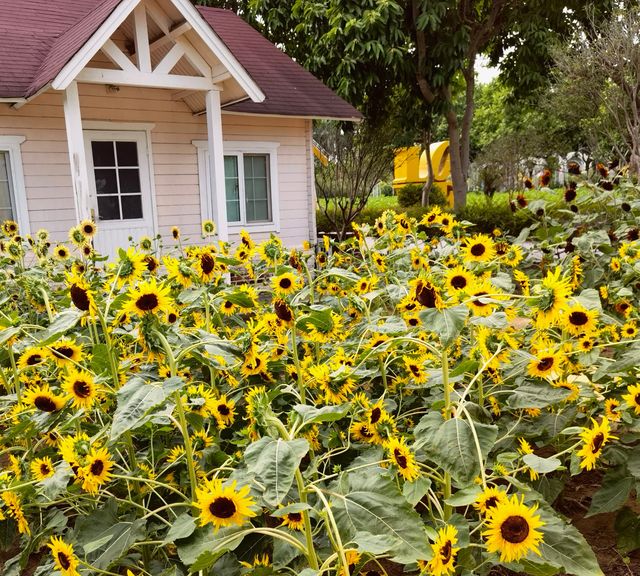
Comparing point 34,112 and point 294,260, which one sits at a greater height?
point 34,112

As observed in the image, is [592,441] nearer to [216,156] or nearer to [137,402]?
[137,402]

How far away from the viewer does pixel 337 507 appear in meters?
1.20

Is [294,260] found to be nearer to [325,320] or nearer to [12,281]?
[325,320]

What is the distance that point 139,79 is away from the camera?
6.68 meters

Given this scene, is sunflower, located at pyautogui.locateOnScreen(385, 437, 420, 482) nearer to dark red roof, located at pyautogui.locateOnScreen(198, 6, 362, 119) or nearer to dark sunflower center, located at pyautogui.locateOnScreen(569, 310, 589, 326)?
dark sunflower center, located at pyautogui.locateOnScreen(569, 310, 589, 326)

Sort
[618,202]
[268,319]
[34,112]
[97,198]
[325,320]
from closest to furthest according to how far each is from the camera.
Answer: [325,320] → [268,319] → [618,202] → [34,112] → [97,198]

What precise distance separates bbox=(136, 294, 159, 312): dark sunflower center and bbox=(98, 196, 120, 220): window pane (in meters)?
7.03

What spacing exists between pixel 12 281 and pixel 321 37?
1033cm

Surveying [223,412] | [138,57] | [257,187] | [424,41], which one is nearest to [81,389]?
[223,412]

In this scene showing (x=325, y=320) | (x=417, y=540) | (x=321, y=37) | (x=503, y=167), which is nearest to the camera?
(x=417, y=540)

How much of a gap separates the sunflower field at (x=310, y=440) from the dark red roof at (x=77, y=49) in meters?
5.47

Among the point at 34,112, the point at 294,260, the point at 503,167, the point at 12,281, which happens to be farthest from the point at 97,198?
the point at 503,167

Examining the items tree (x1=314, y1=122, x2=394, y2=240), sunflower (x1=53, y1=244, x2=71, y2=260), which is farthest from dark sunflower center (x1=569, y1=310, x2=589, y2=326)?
tree (x1=314, y1=122, x2=394, y2=240)

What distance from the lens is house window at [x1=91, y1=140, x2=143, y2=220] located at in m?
7.88
